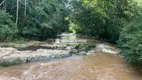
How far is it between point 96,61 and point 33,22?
36.3ft

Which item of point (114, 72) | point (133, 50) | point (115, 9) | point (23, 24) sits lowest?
point (114, 72)

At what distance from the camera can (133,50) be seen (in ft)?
25.2

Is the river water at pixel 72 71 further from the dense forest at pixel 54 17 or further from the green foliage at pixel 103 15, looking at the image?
the green foliage at pixel 103 15

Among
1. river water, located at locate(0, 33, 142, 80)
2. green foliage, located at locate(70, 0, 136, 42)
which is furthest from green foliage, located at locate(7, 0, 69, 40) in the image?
river water, located at locate(0, 33, 142, 80)

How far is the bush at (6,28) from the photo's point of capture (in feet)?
50.6

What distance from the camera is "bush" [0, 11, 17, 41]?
50.6 ft

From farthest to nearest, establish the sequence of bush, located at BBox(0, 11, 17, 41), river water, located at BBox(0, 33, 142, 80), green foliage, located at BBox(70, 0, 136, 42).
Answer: green foliage, located at BBox(70, 0, 136, 42) → bush, located at BBox(0, 11, 17, 41) → river water, located at BBox(0, 33, 142, 80)

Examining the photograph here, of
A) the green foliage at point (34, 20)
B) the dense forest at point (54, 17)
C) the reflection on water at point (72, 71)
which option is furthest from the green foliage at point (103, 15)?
the reflection on water at point (72, 71)

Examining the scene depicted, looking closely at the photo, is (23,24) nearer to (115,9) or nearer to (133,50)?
(115,9)

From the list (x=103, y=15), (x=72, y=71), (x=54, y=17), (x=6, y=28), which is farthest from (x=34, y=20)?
(x=72, y=71)

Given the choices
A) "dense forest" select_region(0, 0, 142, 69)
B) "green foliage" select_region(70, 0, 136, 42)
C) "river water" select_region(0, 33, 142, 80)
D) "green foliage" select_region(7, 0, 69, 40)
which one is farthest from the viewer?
"green foliage" select_region(7, 0, 69, 40)

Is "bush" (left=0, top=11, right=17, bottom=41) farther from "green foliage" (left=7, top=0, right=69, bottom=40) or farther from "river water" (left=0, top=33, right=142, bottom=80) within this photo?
"river water" (left=0, top=33, right=142, bottom=80)

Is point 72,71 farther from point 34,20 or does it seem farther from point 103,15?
point 34,20

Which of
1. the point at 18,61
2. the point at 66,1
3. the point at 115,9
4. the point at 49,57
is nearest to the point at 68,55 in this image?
the point at 49,57
